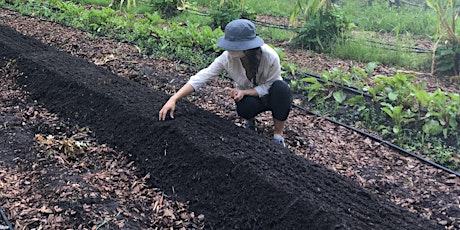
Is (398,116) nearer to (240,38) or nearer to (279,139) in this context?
(279,139)

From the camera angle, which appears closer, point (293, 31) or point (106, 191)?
point (106, 191)

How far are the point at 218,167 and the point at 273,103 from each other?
2.41 ft

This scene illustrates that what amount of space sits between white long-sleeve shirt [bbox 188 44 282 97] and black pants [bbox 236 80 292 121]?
0.06m

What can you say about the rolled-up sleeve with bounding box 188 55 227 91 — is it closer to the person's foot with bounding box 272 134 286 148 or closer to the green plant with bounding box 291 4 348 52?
the person's foot with bounding box 272 134 286 148

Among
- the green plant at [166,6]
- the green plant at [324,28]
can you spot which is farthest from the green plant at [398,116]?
A: the green plant at [166,6]

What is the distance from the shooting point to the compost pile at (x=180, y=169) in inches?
118

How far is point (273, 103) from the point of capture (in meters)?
3.79

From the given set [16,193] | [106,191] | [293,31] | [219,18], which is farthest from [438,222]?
[219,18]

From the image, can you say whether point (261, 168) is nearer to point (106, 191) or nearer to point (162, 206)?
point (162, 206)

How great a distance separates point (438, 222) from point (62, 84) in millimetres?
3282

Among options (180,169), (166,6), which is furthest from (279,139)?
(166,6)

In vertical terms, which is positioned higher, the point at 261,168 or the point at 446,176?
the point at 261,168

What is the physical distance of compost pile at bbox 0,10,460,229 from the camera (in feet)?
9.84

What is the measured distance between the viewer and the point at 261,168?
3205mm
